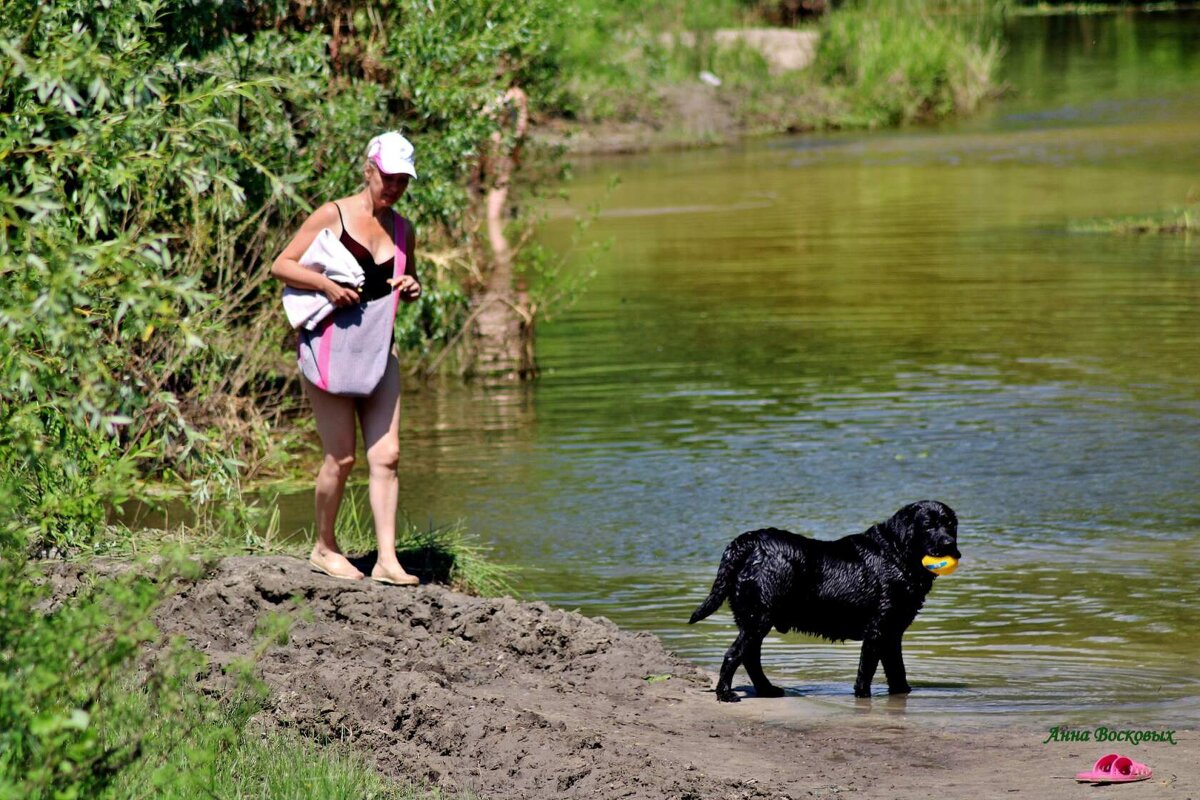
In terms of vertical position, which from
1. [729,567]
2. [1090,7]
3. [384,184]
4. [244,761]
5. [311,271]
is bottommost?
[244,761]

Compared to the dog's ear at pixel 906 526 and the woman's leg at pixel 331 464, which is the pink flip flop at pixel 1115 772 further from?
the woman's leg at pixel 331 464

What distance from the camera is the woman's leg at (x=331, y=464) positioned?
782cm

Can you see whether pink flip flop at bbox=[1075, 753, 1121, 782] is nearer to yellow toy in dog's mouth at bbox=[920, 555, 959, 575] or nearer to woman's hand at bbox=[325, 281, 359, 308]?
yellow toy in dog's mouth at bbox=[920, 555, 959, 575]

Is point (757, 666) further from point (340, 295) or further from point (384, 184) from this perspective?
point (384, 184)

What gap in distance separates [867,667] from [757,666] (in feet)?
1.42

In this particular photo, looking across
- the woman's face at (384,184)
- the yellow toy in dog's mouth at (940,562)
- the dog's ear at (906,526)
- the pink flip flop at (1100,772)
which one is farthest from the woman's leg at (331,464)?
the pink flip flop at (1100,772)

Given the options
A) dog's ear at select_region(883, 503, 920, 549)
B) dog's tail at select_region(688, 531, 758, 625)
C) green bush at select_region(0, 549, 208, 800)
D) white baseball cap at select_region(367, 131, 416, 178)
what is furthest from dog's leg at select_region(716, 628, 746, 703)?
green bush at select_region(0, 549, 208, 800)

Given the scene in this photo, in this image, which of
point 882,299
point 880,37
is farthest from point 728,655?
point 880,37

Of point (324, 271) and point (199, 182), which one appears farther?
point (324, 271)

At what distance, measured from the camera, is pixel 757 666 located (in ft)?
23.5

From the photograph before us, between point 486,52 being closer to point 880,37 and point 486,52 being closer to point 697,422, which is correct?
point 697,422

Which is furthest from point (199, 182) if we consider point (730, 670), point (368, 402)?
point (730, 670)

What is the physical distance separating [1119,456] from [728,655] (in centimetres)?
511

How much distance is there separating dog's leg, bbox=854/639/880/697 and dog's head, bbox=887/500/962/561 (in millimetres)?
397
